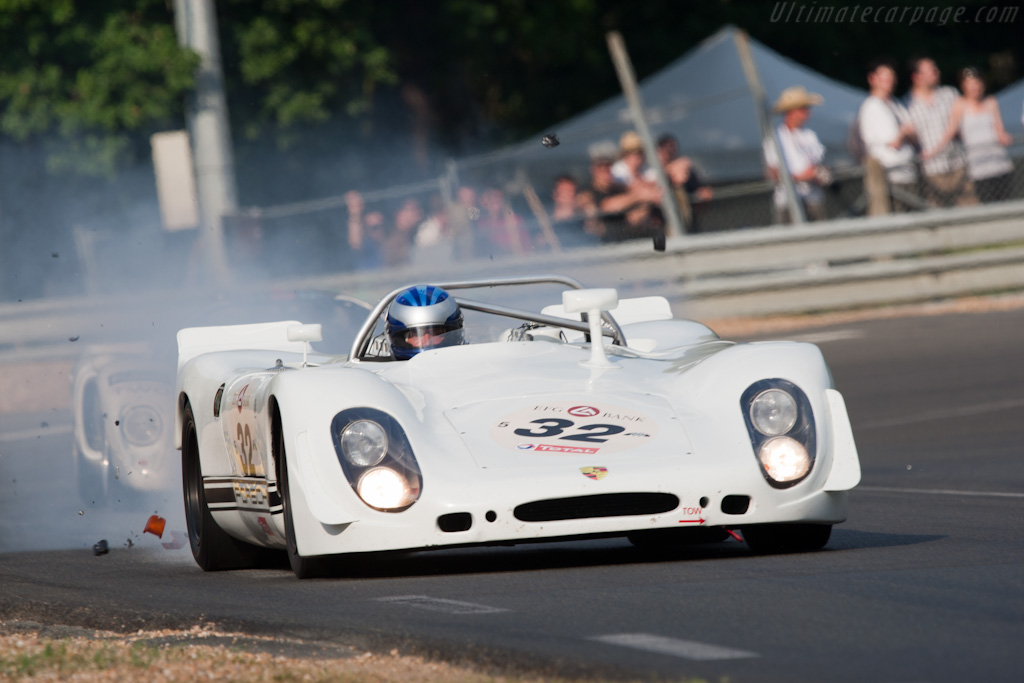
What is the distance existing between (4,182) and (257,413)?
17596 mm

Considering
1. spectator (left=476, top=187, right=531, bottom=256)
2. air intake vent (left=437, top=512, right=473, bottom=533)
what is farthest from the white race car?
spectator (left=476, top=187, right=531, bottom=256)

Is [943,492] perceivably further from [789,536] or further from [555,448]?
[555,448]

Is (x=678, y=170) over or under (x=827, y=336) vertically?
over

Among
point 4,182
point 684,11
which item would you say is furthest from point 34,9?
point 684,11

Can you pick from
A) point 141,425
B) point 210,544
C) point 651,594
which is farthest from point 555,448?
point 141,425

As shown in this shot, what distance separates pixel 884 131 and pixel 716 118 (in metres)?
5.11

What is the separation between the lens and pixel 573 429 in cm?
580

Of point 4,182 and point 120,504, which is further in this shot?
point 4,182

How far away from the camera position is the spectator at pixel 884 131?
1627 centimetres

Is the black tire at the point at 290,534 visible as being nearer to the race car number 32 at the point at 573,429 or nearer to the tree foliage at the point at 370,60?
the race car number 32 at the point at 573,429

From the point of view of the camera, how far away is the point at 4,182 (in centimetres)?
2283

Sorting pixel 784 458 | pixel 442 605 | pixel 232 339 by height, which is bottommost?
pixel 442 605

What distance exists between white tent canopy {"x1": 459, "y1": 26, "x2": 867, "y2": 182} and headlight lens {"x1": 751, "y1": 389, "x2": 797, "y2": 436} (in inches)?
558

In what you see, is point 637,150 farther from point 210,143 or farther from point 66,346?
point 66,346
